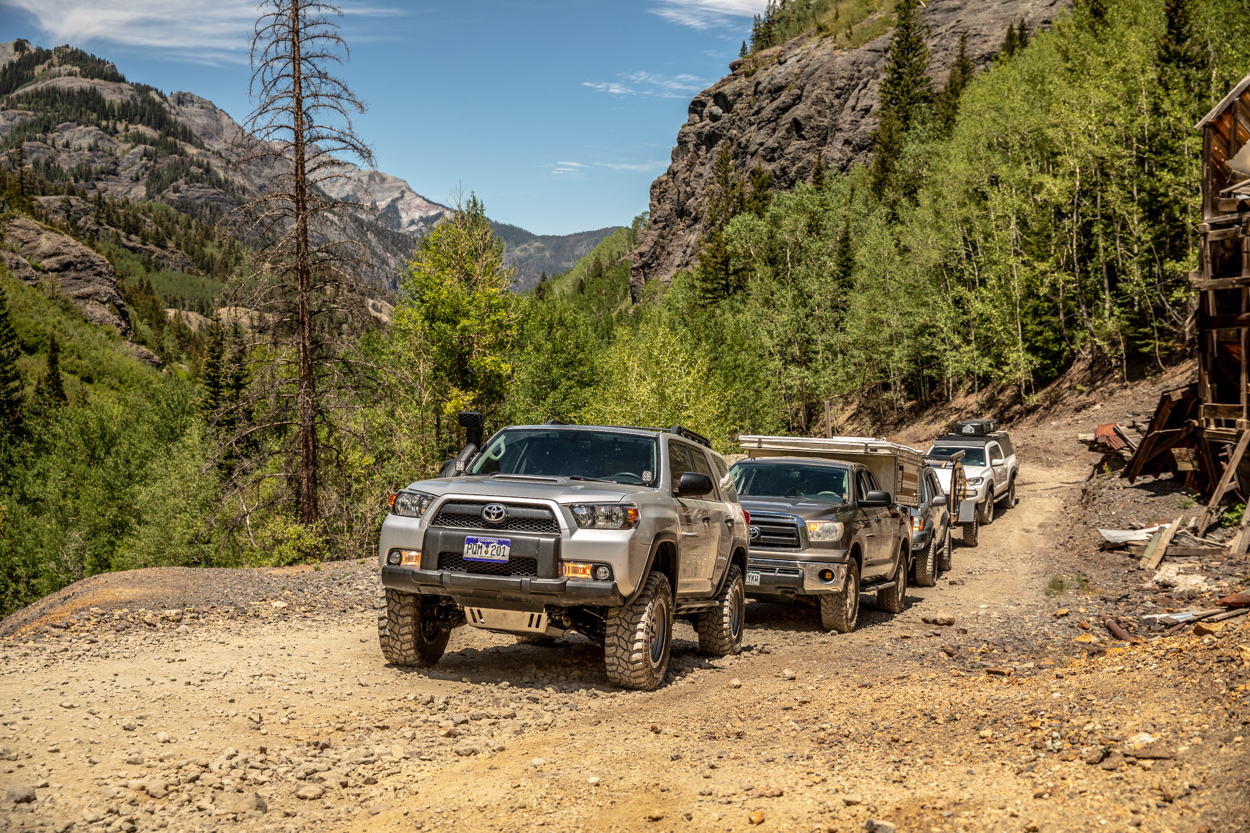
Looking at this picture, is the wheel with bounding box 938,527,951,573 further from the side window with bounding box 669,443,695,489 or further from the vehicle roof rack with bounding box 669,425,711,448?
the side window with bounding box 669,443,695,489

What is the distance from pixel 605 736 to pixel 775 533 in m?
5.09

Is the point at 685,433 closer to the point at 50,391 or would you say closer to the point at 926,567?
the point at 926,567

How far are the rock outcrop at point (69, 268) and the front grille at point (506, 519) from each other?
150 metres

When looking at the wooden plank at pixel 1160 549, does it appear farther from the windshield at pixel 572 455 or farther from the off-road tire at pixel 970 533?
the windshield at pixel 572 455

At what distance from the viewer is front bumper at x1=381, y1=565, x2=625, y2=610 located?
6.41 meters

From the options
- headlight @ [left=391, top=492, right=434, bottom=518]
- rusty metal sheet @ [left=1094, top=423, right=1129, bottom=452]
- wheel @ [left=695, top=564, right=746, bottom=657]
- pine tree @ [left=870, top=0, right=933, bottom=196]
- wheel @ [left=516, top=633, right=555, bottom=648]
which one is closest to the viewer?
headlight @ [left=391, top=492, right=434, bottom=518]


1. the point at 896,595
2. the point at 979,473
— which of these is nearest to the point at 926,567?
the point at 896,595

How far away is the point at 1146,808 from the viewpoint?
404 cm

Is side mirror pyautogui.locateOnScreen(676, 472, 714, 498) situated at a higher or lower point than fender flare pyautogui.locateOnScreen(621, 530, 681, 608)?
higher

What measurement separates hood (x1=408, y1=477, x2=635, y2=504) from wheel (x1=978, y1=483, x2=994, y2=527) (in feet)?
57.9

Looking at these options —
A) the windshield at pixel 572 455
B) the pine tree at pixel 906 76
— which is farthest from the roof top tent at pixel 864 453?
the pine tree at pixel 906 76

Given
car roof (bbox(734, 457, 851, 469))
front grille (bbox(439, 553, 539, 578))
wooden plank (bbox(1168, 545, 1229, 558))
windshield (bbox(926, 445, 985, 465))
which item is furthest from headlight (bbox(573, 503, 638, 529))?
windshield (bbox(926, 445, 985, 465))

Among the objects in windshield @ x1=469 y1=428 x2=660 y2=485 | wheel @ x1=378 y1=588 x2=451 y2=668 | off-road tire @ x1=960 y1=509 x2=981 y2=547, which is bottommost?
off-road tire @ x1=960 y1=509 x2=981 y2=547

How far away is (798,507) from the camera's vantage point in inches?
423
